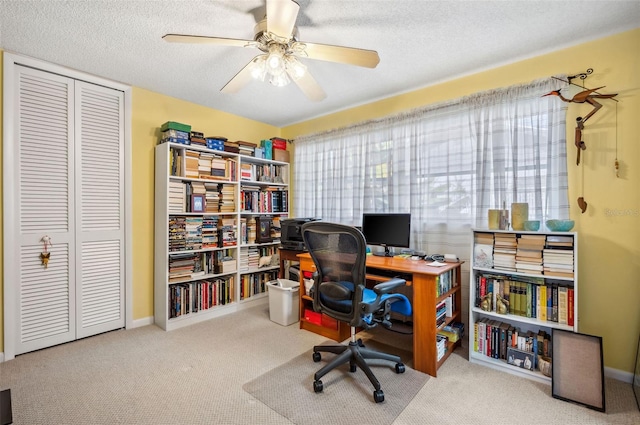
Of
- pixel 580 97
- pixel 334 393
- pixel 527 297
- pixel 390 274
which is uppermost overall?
pixel 580 97

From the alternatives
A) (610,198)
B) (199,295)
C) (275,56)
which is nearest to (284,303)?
(199,295)

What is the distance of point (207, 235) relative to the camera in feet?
11.3

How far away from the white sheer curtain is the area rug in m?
1.36

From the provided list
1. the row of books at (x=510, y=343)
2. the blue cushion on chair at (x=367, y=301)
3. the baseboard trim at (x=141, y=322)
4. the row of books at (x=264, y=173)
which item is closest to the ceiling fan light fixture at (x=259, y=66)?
the blue cushion on chair at (x=367, y=301)

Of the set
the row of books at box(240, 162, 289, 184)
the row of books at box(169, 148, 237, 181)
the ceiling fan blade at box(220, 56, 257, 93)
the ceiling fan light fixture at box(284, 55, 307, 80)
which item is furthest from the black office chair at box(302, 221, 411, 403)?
the row of books at box(240, 162, 289, 184)

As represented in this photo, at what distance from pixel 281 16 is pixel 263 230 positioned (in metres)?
2.76

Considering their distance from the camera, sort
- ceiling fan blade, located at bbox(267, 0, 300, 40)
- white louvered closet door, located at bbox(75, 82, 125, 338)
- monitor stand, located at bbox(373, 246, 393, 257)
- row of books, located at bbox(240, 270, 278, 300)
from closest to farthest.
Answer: ceiling fan blade, located at bbox(267, 0, 300, 40) < white louvered closet door, located at bbox(75, 82, 125, 338) < monitor stand, located at bbox(373, 246, 393, 257) < row of books, located at bbox(240, 270, 278, 300)

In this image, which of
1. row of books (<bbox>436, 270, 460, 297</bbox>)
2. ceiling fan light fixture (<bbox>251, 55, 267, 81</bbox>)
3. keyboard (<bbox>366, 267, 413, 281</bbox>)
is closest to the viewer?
ceiling fan light fixture (<bbox>251, 55, 267, 81</bbox>)

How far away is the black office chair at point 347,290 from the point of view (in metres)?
1.93

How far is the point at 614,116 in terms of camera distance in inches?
83.5

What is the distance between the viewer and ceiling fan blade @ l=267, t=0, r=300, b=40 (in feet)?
4.85

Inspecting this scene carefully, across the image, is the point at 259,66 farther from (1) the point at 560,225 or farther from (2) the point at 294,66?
(1) the point at 560,225

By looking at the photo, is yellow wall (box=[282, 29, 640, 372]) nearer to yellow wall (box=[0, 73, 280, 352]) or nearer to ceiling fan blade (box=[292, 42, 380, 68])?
ceiling fan blade (box=[292, 42, 380, 68])

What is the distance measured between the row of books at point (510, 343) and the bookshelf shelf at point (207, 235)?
8.70 feet
